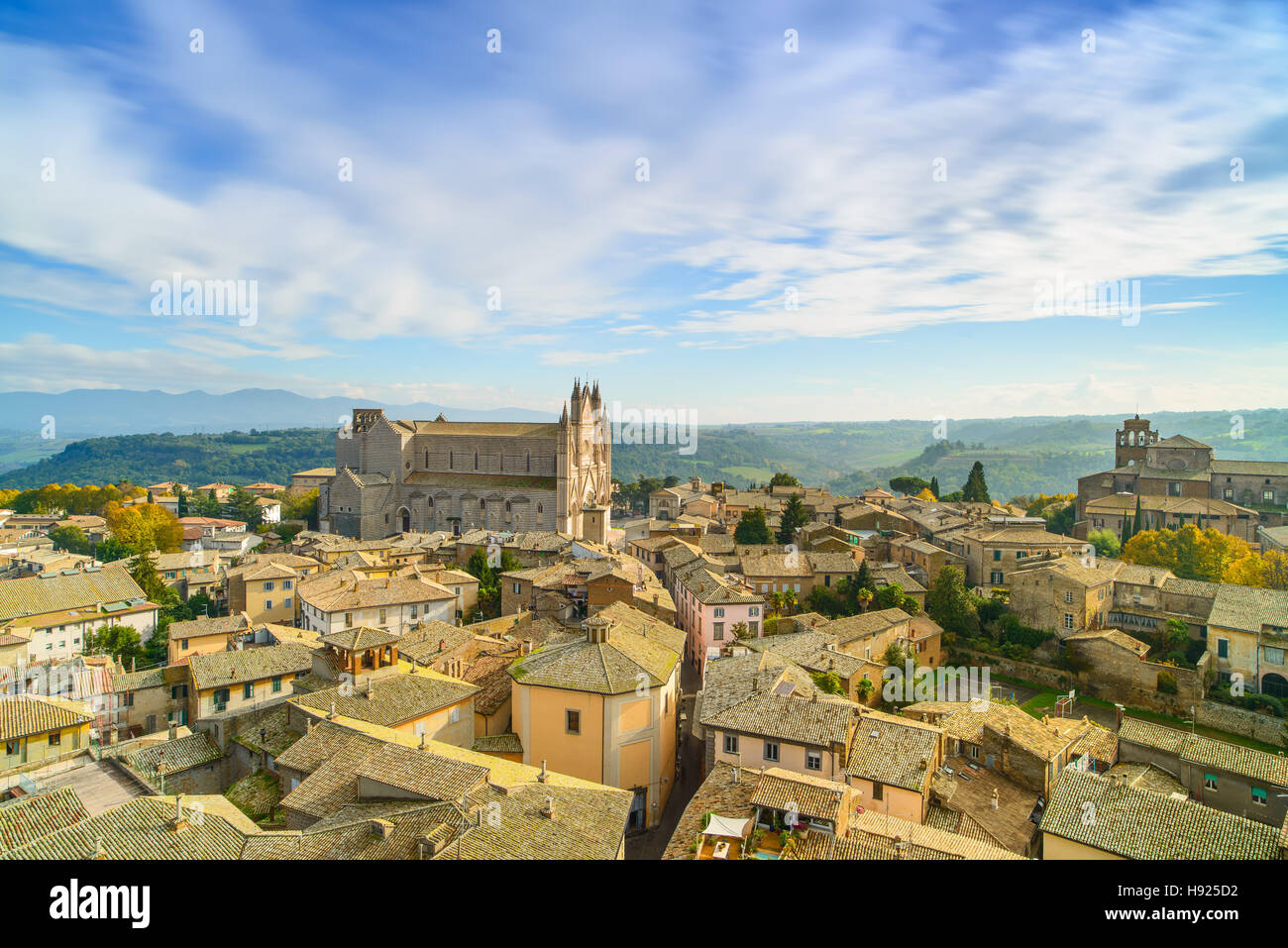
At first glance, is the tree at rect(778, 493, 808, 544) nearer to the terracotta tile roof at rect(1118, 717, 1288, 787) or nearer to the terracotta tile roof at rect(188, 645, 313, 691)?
the terracotta tile roof at rect(1118, 717, 1288, 787)

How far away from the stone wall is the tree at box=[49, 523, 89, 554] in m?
73.1

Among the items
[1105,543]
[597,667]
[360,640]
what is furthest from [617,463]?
[597,667]

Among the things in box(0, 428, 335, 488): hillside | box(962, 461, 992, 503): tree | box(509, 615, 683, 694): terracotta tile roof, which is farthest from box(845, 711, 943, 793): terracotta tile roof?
box(0, 428, 335, 488): hillside

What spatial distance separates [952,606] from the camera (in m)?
34.1

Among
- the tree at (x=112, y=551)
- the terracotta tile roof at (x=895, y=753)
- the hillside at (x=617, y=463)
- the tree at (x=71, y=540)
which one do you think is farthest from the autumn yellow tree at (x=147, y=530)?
the hillside at (x=617, y=463)

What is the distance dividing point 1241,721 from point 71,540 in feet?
248

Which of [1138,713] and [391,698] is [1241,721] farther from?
[391,698]

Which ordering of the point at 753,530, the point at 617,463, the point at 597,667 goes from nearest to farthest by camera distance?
the point at 597,667
the point at 753,530
the point at 617,463

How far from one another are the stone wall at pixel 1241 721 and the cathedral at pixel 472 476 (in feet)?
126

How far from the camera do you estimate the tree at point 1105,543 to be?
42.0 metres
